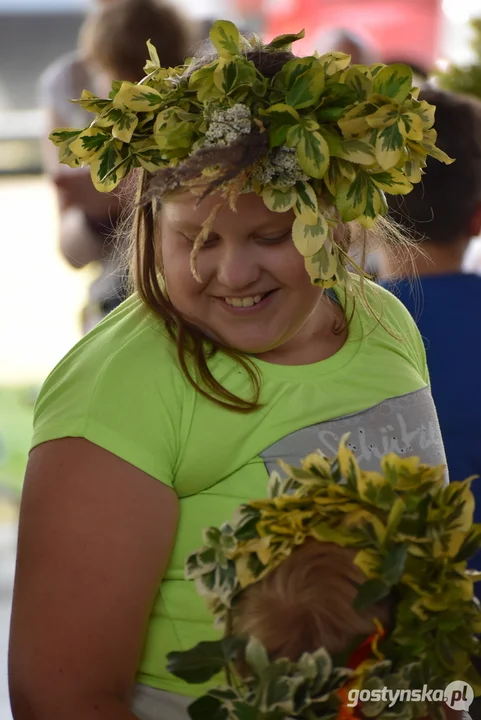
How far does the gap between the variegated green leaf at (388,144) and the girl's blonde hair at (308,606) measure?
1.55ft

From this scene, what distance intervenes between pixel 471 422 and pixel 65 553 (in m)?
0.98

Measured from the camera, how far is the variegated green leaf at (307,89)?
1.20 metres

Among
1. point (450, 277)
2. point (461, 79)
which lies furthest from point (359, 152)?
point (461, 79)

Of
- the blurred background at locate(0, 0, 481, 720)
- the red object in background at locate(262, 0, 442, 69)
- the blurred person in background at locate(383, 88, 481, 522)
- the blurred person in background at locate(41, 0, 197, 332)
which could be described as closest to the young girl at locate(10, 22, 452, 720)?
the blurred person in background at locate(383, 88, 481, 522)

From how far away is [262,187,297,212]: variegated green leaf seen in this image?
120 cm

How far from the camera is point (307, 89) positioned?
1.20 meters

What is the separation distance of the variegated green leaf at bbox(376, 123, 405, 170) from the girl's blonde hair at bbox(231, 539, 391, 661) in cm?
47

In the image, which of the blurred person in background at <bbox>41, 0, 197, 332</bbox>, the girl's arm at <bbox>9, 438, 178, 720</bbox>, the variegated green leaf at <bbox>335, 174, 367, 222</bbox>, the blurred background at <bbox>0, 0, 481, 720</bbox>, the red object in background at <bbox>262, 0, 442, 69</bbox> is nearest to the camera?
the girl's arm at <bbox>9, 438, 178, 720</bbox>

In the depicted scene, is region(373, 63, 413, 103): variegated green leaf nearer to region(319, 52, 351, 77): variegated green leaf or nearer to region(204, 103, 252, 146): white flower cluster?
region(319, 52, 351, 77): variegated green leaf

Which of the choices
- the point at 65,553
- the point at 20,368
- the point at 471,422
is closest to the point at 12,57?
the point at 20,368

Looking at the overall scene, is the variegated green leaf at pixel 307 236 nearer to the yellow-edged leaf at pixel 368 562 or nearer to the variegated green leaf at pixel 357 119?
the variegated green leaf at pixel 357 119

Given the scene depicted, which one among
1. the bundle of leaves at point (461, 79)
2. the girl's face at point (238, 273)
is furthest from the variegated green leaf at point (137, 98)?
the bundle of leaves at point (461, 79)

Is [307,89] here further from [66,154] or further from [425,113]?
[66,154]

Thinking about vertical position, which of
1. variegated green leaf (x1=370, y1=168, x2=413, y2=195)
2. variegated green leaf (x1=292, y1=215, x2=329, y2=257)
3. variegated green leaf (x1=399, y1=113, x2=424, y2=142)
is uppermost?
variegated green leaf (x1=399, y1=113, x2=424, y2=142)
